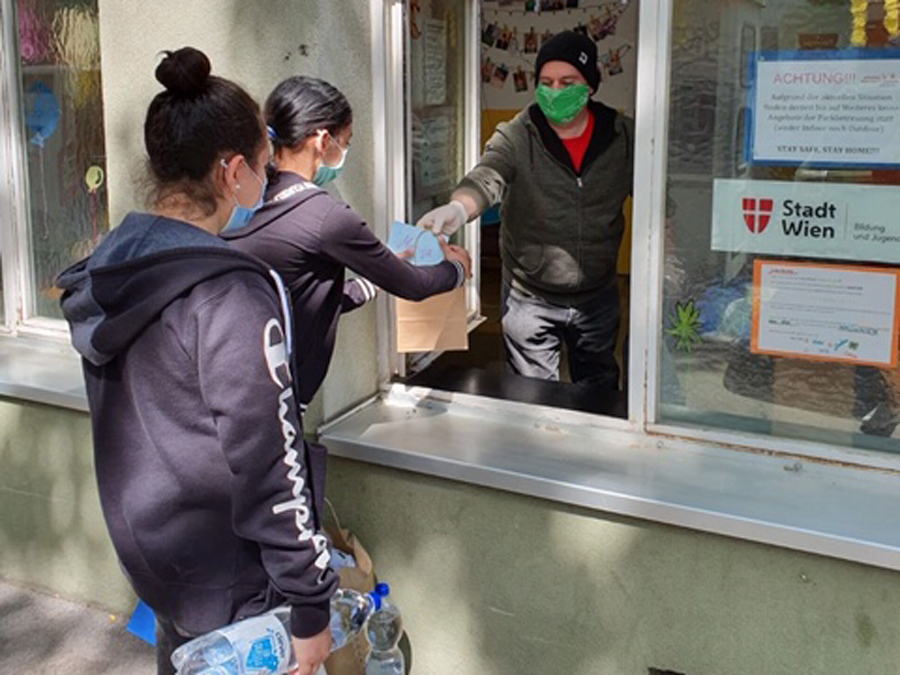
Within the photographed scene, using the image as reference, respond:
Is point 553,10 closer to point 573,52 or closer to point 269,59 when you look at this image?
point 573,52

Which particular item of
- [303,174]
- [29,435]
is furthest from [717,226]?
[29,435]

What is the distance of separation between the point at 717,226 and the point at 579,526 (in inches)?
34.6

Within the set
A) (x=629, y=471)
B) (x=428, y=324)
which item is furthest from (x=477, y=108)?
(x=629, y=471)

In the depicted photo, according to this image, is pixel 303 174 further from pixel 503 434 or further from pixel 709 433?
pixel 709 433

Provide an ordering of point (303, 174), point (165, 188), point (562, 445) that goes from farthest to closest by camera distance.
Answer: point (562, 445) → point (303, 174) → point (165, 188)

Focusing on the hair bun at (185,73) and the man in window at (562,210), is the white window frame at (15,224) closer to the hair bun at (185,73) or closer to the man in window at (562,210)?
the man in window at (562,210)

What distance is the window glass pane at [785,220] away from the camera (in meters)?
2.60

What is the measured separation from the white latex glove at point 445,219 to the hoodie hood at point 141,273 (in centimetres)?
120

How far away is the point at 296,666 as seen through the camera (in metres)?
2.15

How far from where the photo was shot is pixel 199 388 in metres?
2.01

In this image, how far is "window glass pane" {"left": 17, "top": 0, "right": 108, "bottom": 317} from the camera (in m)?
3.99

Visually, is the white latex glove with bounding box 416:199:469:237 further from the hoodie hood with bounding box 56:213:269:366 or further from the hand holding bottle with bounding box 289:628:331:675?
the hand holding bottle with bounding box 289:628:331:675

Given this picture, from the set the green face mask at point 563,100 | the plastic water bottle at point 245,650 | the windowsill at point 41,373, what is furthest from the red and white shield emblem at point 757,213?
the windowsill at point 41,373

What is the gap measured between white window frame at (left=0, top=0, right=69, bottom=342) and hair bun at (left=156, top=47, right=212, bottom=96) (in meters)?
2.38
